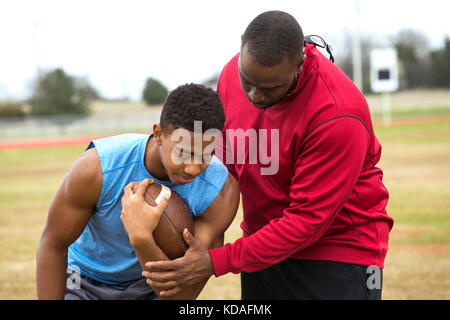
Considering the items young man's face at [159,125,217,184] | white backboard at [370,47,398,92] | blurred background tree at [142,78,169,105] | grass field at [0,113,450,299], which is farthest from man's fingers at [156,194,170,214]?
blurred background tree at [142,78,169,105]

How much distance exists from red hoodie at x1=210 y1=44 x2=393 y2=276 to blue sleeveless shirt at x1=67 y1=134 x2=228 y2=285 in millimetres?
321

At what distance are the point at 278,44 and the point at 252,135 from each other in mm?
780

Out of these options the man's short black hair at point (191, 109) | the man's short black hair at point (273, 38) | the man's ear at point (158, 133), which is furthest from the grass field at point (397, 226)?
the man's short black hair at point (273, 38)

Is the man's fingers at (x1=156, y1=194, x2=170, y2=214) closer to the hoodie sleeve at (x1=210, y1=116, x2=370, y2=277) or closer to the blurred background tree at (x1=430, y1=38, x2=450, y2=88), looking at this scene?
the hoodie sleeve at (x1=210, y1=116, x2=370, y2=277)

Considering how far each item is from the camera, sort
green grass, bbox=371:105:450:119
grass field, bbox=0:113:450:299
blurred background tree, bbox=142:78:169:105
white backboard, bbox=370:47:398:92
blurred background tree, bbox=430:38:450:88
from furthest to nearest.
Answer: blurred background tree, bbox=430:38:450:88 < blurred background tree, bbox=142:78:169:105 < green grass, bbox=371:105:450:119 < white backboard, bbox=370:47:398:92 < grass field, bbox=0:113:450:299

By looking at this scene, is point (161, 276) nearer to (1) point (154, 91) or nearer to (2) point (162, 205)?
(2) point (162, 205)

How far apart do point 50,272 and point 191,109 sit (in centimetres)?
125

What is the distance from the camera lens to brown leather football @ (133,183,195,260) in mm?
2869

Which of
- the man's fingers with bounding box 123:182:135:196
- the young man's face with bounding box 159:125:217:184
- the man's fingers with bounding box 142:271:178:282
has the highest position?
the young man's face with bounding box 159:125:217:184

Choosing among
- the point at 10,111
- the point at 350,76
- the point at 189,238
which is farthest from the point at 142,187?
the point at 350,76

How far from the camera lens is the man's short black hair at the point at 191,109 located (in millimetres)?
2730

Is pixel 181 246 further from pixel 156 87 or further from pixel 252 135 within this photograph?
pixel 156 87

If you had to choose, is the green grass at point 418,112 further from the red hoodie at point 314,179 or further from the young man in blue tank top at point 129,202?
the young man in blue tank top at point 129,202

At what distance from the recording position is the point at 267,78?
266 centimetres
